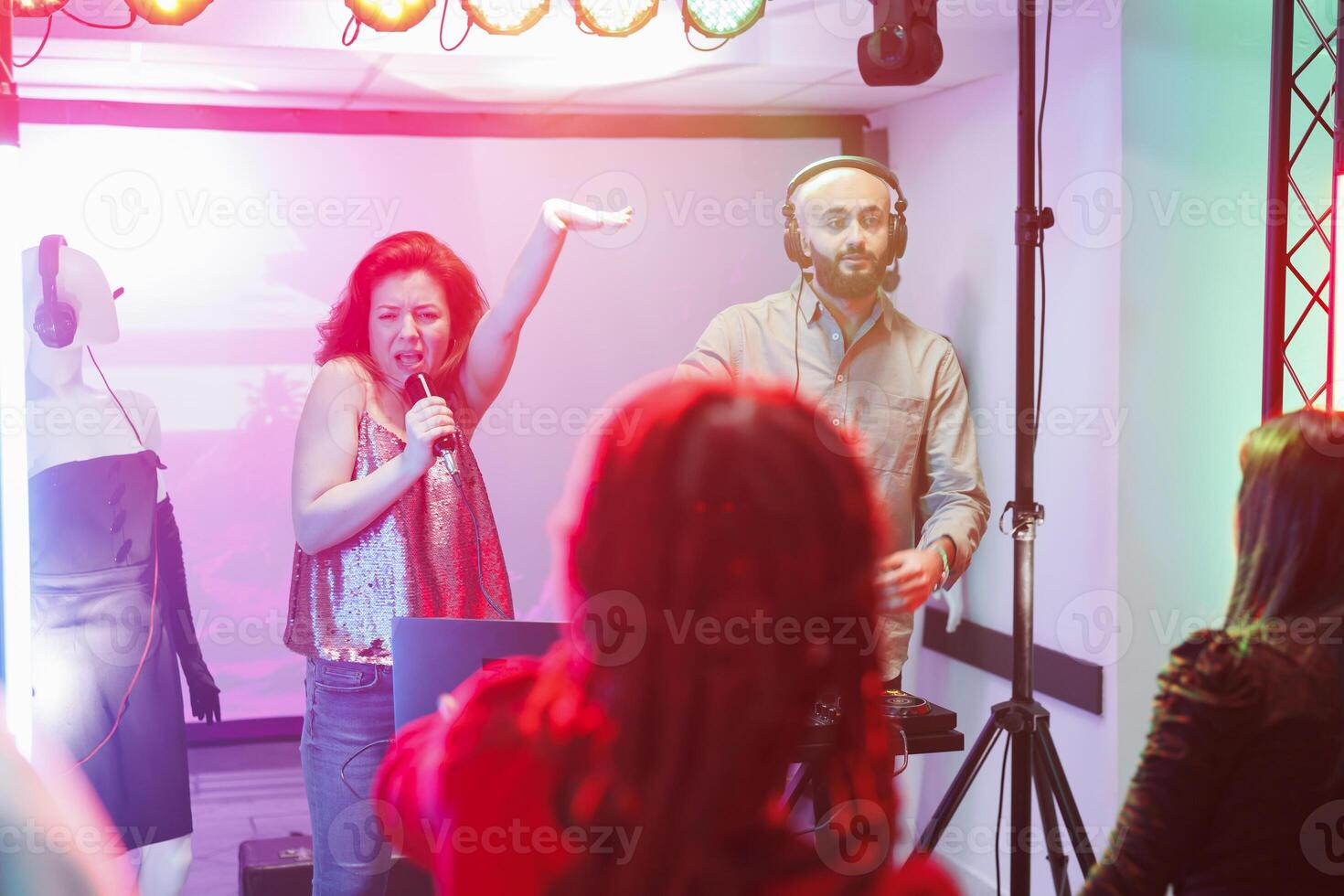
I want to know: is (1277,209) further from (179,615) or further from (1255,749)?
(179,615)

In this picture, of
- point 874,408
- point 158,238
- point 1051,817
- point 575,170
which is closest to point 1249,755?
point 1051,817

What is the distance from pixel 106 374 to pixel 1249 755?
2943 millimetres

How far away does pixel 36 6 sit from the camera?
8.22 feet

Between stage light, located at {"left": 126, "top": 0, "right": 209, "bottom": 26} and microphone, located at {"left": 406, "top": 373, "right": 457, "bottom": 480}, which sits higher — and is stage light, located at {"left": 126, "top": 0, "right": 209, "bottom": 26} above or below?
above

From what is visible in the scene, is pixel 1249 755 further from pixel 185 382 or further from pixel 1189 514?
pixel 185 382

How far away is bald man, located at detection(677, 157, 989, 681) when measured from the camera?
2734 millimetres

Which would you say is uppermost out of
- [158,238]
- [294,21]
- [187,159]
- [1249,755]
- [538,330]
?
[294,21]

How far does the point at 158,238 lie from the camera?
11.1 feet

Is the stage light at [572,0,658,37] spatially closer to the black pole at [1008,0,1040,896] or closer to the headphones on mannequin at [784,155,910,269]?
the headphones on mannequin at [784,155,910,269]

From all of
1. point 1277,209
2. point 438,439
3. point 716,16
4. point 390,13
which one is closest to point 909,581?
point 438,439

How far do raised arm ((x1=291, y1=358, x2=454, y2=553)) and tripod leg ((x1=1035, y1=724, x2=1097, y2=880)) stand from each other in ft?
4.25

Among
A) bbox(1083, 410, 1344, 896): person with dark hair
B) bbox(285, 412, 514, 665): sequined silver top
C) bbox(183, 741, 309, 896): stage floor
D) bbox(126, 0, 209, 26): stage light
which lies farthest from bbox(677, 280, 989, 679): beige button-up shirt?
bbox(183, 741, 309, 896): stage floor

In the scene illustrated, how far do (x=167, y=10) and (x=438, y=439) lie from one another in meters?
1.16

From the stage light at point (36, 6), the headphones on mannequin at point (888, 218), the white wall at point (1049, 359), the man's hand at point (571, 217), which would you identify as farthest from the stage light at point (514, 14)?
the white wall at point (1049, 359)
